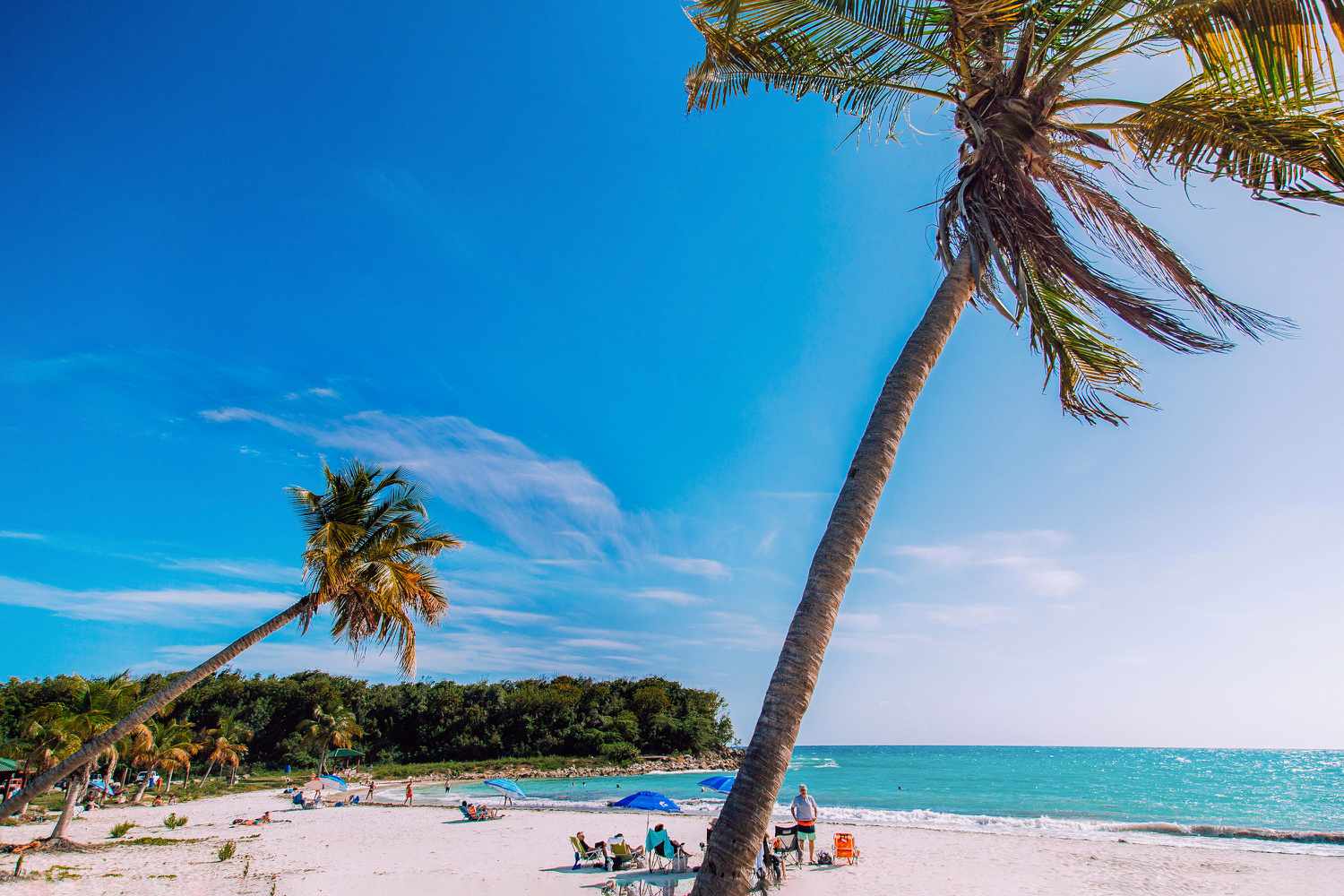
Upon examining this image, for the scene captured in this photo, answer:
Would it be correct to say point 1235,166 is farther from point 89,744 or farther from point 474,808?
point 474,808

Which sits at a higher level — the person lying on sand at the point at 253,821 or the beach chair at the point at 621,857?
the beach chair at the point at 621,857

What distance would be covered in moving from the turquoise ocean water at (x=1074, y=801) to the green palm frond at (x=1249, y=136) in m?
22.2

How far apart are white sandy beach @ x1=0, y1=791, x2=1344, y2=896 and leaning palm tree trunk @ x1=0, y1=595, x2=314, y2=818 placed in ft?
7.02

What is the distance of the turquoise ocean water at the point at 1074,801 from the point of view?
23234 mm

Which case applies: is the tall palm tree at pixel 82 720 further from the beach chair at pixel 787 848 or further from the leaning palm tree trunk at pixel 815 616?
the leaning palm tree trunk at pixel 815 616

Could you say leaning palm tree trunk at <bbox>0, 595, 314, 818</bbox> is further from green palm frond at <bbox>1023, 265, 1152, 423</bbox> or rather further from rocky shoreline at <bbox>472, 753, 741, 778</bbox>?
rocky shoreline at <bbox>472, 753, 741, 778</bbox>

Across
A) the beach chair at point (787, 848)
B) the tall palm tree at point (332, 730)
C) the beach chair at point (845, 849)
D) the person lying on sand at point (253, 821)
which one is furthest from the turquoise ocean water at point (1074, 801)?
the person lying on sand at point (253, 821)

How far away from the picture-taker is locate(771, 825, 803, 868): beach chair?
14141 millimetres

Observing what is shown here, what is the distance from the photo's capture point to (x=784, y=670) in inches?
154

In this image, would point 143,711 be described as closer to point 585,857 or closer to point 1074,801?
point 585,857

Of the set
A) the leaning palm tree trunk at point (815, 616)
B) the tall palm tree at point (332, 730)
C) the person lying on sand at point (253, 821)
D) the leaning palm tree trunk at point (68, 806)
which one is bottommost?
the tall palm tree at point (332, 730)

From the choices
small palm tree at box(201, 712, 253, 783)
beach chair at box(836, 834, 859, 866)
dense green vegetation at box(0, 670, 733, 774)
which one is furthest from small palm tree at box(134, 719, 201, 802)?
beach chair at box(836, 834, 859, 866)

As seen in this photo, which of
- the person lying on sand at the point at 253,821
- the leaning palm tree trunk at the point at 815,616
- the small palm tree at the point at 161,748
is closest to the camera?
the leaning palm tree trunk at the point at 815,616

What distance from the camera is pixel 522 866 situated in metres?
15.0
